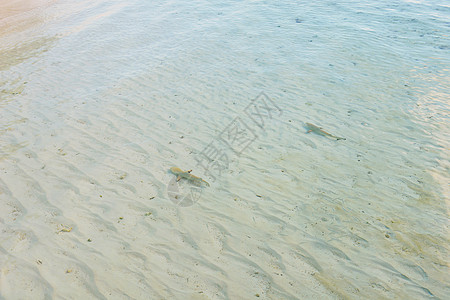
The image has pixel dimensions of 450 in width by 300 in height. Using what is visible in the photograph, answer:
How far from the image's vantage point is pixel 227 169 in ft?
14.4

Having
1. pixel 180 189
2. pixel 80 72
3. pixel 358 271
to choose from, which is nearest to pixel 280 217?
pixel 358 271

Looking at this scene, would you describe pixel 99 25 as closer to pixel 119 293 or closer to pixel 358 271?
pixel 119 293

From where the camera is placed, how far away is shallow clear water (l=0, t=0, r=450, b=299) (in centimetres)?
303

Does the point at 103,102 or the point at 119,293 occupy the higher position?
the point at 103,102

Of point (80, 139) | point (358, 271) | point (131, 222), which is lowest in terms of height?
point (358, 271)

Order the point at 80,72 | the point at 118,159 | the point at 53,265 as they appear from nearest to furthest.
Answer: the point at 53,265 → the point at 118,159 → the point at 80,72

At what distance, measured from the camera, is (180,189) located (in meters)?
4.00

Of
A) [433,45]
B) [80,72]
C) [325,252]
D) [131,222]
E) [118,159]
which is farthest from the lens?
[433,45]

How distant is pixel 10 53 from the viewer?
8.45 m

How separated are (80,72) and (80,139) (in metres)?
3.10

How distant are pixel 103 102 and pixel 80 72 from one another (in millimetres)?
1889

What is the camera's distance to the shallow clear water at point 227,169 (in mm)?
3025

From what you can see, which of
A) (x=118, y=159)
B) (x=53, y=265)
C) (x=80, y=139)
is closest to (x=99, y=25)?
(x=80, y=139)

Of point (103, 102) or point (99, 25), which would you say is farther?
point (99, 25)
